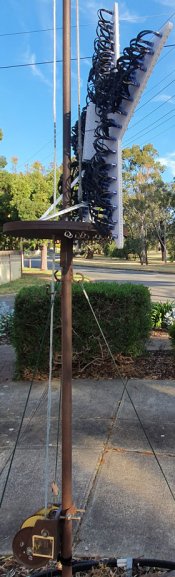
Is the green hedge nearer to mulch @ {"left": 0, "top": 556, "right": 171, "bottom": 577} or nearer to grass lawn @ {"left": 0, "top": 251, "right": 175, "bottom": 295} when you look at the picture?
grass lawn @ {"left": 0, "top": 251, "right": 175, "bottom": 295}

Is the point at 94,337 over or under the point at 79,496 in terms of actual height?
over

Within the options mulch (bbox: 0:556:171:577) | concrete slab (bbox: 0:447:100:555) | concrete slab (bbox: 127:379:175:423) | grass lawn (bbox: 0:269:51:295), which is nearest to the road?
grass lawn (bbox: 0:269:51:295)

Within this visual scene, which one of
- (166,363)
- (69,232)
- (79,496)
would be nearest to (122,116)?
(69,232)

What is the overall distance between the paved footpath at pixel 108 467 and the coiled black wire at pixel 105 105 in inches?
47.8

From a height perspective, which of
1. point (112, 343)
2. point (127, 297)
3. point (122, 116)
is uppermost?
point (122, 116)

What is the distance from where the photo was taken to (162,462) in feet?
10.9

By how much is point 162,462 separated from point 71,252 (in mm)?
2013

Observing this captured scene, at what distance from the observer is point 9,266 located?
24.9 m

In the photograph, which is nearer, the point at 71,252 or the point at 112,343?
the point at 71,252

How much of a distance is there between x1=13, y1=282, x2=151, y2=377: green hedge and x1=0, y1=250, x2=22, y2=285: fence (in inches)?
702

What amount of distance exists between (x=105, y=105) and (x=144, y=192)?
4473cm

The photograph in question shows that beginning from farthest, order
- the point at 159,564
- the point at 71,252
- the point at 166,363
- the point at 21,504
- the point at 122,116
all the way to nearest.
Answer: the point at 166,363 → the point at 21,504 → the point at 159,564 → the point at 71,252 → the point at 122,116

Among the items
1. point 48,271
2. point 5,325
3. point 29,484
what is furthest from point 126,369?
point 48,271

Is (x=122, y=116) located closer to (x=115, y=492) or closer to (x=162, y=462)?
(x=115, y=492)
